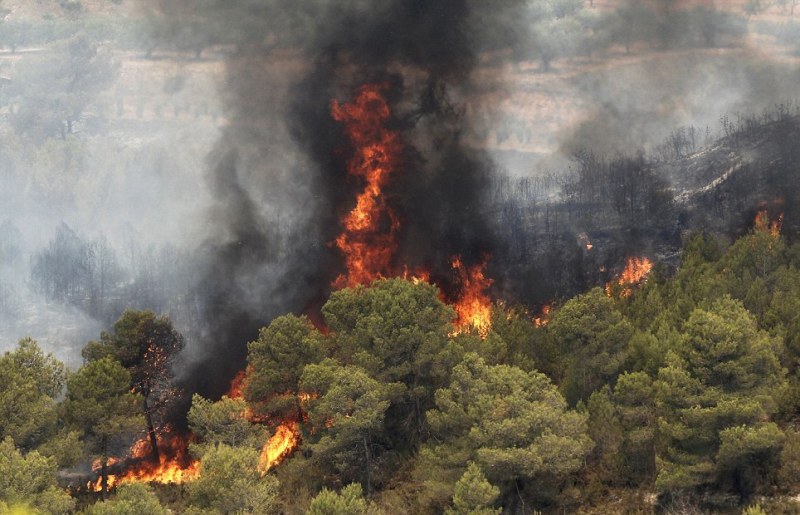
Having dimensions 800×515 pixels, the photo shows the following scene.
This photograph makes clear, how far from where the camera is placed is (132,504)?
180ft

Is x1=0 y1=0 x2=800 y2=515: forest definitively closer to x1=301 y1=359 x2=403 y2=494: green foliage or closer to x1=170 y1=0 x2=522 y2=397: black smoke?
x1=170 y1=0 x2=522 y2=397: black smoke

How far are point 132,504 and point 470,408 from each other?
66.1 feet

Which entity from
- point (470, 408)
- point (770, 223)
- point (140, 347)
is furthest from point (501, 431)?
point (770, 223)

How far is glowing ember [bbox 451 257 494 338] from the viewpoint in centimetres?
10944

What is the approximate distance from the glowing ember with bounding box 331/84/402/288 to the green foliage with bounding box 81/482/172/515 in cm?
5507

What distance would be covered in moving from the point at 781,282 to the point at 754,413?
2239 centimetres

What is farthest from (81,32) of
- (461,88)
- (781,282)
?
(781,282)

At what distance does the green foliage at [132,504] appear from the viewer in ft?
178

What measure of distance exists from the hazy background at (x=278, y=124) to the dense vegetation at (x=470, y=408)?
33740mm

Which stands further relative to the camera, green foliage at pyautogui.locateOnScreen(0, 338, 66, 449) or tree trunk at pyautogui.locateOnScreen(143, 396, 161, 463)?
tree trunk at pyautogui.locateOnScreen(143, 396, 161, 463)

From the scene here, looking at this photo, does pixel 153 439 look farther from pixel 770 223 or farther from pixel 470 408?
pixel 770 223

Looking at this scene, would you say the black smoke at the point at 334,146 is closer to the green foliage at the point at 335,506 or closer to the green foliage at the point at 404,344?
the green foliage at the point at 404,344

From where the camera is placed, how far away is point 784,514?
182 feet

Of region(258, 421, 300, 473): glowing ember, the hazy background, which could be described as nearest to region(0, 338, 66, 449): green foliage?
region(258, 421, 300, 473): glowing ember
